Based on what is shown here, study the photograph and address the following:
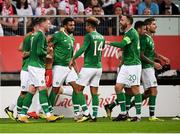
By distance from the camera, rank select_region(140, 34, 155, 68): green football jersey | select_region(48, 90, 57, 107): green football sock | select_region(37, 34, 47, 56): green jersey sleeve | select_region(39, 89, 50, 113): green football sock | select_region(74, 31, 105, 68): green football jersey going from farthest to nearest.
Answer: select_region(48, 90, 57, 107): green football sock, select_region(140, 34, 155, 68): green football jersey, select_region(74, 31, 105, 68): green football jersey, select_region(39, 89, 50, 113): green football sock, select_region(37, 34, 47, 56): green jersey sleeve

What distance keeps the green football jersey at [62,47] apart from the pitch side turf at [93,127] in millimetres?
1534

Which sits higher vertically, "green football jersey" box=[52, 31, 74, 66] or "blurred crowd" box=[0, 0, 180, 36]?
"blurred crowd" box=[0, 0, 180, 36]

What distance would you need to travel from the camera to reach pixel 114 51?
24047 mm

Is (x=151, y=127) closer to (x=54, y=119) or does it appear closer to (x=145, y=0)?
(x=54, y=119)

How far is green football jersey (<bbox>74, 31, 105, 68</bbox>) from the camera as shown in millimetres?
20777

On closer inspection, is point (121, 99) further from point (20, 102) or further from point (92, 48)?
point (20, 102)

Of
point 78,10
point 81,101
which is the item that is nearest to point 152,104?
point 81,101

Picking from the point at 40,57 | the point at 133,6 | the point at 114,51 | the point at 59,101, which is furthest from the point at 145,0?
the point at 40,57

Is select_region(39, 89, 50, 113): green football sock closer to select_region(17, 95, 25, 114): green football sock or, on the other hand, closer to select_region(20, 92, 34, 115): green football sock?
select_region(20, 92, 34, 115): green football sock

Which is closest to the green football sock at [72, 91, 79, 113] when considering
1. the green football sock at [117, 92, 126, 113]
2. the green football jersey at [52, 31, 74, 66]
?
the green football jersey at [52, 31, 74, 66]

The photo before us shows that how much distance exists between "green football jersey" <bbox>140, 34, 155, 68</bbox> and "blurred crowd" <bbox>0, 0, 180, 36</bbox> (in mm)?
2595

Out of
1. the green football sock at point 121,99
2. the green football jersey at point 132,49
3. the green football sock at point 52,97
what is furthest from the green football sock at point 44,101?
the green football jersey at point 132,49

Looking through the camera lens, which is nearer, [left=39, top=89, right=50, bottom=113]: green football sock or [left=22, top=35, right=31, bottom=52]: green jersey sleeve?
[left=39, top=89, right=50, bottom=113]: green football sock

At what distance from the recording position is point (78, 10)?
998 inches
